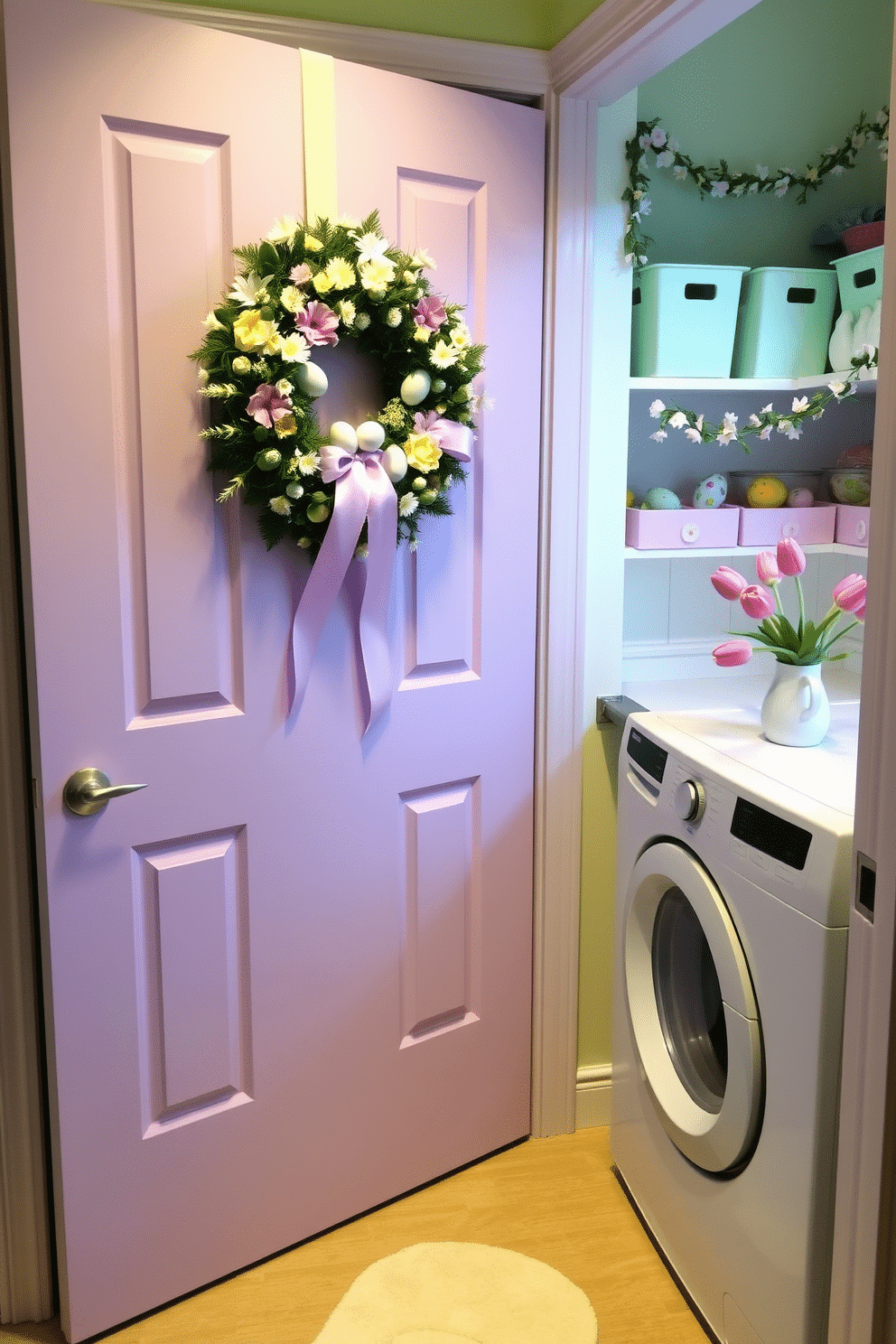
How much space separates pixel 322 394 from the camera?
5.71ft

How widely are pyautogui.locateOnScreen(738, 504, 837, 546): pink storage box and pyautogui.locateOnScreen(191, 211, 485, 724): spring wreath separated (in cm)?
74

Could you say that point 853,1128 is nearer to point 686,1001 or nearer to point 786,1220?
point 786,1220

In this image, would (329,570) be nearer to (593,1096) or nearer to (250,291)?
(250,291)

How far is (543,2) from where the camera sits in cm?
200

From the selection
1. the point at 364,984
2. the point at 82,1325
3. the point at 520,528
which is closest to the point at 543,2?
the point at 520,528

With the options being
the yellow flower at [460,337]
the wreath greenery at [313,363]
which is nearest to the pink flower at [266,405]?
the wreath greenery at [313,363]

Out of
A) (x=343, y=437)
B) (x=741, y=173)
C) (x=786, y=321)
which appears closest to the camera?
(x=343, y=437)

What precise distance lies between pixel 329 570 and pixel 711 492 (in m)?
0.97

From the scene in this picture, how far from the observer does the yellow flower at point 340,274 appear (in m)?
1.66

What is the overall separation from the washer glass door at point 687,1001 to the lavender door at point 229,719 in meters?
0.30

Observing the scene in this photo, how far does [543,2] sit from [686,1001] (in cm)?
184

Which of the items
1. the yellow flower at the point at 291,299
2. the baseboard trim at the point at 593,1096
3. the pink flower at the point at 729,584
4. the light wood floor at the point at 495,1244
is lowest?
the light wood floor at the point at 495,1244

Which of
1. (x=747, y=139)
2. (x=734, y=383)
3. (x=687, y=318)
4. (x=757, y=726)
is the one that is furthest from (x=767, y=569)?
(x=747, y=139)

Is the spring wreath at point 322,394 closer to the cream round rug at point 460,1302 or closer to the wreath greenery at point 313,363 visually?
the wreath greenery at point 313,363
